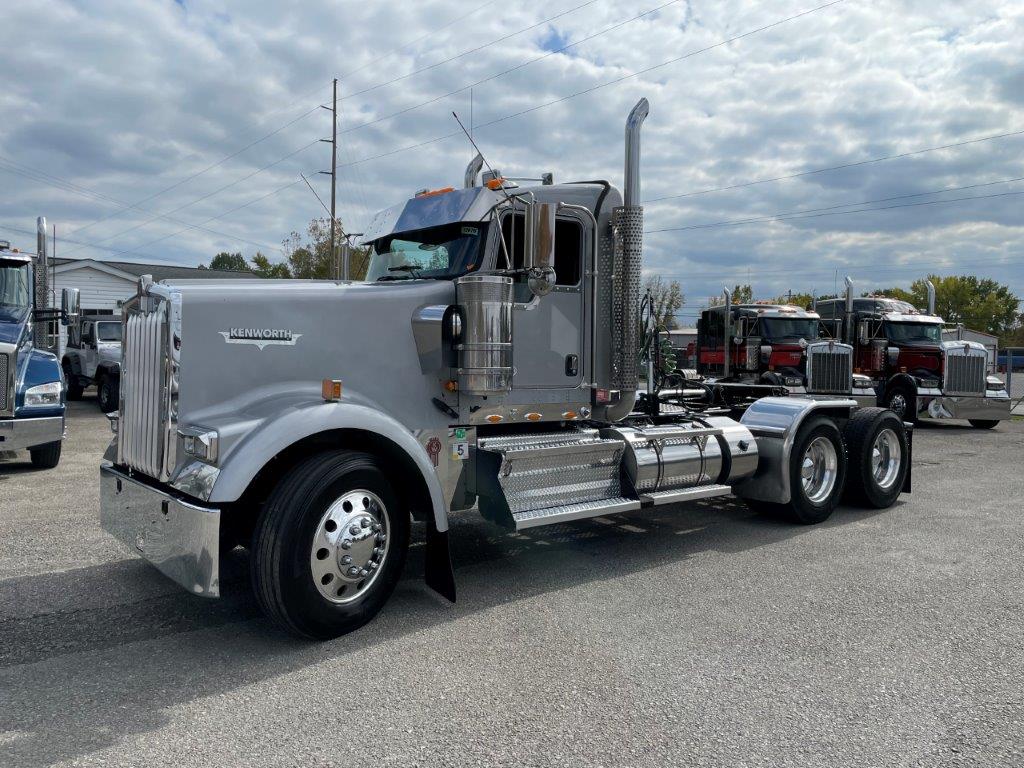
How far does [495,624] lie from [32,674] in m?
2.35

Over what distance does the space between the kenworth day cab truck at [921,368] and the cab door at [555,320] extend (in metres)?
12.3

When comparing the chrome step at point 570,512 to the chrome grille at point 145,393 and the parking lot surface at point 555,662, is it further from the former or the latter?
the chrome grille at point 145,393

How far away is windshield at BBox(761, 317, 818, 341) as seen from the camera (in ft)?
63.6

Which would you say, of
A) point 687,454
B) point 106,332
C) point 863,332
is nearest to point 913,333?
point 863,332

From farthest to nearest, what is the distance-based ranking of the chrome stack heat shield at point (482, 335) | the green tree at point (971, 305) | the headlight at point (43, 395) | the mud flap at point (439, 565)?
1. the green tree at point (971, 305)
2. the headlight at point (43, 395)
3. the chrome stack heat shield at point (482, 335)
4. the mud flap at point (439, 565)

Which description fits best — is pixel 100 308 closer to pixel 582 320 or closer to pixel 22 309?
pixel 22 309

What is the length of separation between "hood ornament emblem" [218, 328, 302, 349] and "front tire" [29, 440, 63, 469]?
6739 millimetres

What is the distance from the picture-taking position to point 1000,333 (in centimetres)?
8256

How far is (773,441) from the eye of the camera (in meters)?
7.13

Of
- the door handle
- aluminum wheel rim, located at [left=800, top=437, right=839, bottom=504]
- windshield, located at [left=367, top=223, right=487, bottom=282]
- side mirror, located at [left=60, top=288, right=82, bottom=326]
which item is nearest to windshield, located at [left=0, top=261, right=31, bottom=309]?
side mirror, located at [left=60, top=288, right=82, bottom=326]

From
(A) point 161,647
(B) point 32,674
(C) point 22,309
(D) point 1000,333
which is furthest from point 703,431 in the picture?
(D) point 1000,333

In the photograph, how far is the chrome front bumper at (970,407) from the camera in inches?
648

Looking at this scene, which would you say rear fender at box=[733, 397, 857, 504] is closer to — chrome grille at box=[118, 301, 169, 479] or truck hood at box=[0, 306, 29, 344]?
chrome grille at box=[118, 301, 169, 479]

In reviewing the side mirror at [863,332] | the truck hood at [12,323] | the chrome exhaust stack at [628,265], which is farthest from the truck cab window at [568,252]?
the side mirror at [863,332]
